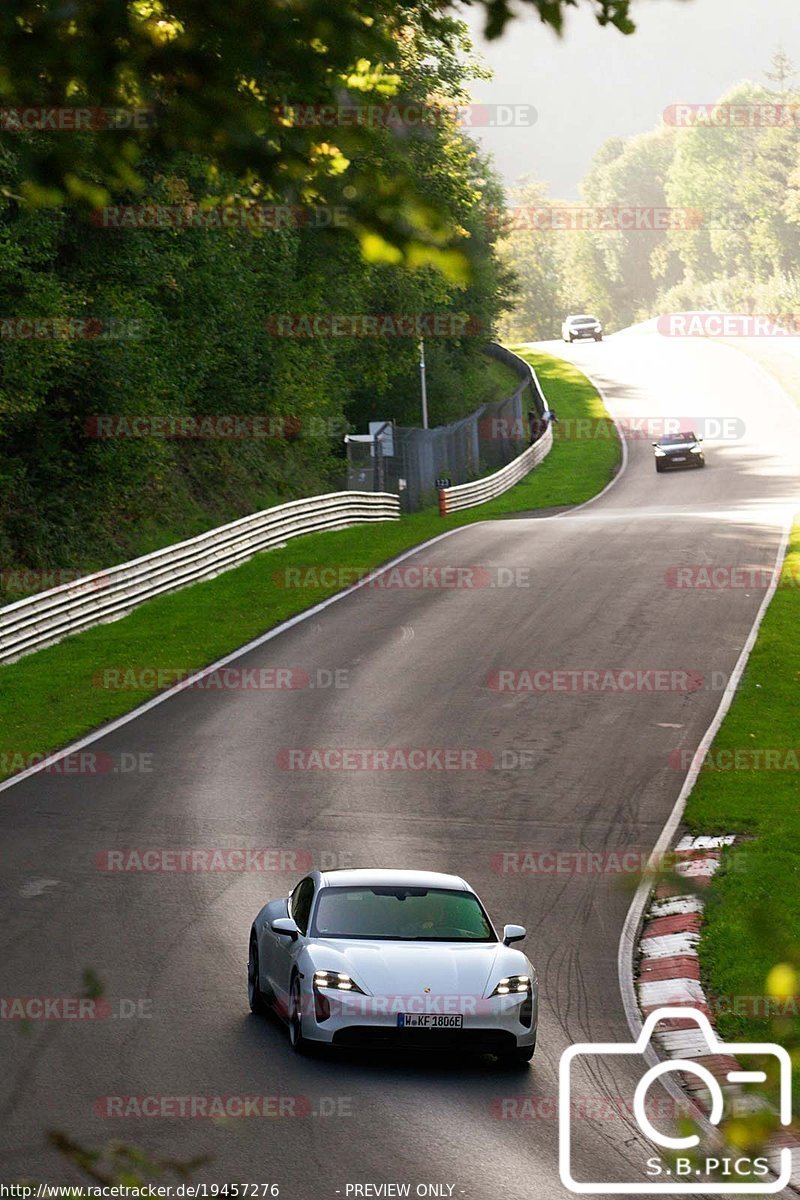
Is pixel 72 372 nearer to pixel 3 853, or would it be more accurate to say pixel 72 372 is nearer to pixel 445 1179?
pixel 3 853

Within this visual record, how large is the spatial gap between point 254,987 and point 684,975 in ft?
12.4

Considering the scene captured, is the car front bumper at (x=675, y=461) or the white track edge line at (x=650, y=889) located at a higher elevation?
the car front bumper at (x=675, y=461)

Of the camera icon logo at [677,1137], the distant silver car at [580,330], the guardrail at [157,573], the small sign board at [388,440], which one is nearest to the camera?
the camera icon logo at [677,1137]

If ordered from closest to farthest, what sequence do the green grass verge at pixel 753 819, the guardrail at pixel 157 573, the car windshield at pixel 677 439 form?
the green grass verge at pixel 753 819, the guardrail at pixel 157 573, the car windshield at pixel 677 439

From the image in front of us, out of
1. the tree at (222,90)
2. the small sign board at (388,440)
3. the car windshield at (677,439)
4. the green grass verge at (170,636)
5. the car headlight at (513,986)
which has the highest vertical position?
the tree at (222,90)

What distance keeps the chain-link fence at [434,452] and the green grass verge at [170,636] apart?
157cm

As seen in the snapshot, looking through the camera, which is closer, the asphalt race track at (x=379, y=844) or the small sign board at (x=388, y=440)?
the asphalt race track at (x=379, y=844)

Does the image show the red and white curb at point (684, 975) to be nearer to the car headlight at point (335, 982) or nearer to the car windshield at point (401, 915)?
the car windshield at point (401, 915)

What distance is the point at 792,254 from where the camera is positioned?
182m

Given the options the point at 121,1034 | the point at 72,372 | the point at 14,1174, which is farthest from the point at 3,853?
the point at 72,372

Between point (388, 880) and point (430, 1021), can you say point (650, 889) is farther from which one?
point (430, 1021)

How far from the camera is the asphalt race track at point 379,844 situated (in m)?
9.46

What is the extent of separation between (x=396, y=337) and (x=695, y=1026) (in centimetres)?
4631

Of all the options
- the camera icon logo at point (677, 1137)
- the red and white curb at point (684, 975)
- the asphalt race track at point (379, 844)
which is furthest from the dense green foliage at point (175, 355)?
the camera icon logo at point (677, 1137)
